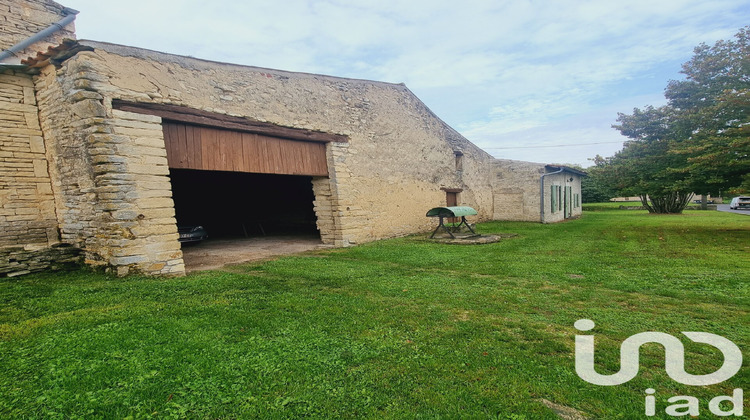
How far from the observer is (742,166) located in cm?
952

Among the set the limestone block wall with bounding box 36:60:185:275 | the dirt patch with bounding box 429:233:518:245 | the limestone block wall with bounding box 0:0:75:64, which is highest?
the limestone block wall with bounding box 0:0:75:64

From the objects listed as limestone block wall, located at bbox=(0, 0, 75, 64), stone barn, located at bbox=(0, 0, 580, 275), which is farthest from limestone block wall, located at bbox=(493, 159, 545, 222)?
limestone block wall, located at bbox=(0, 0, 75, 64)

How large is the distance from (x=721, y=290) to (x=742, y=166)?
749cm

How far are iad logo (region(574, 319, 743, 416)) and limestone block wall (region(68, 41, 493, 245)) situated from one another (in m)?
7.90

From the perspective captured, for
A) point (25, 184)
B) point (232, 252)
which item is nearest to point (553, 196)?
point (232, 252)

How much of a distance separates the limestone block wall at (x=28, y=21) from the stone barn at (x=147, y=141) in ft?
0.08

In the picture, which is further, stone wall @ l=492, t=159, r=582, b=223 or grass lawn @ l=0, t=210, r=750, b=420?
stone wall @ l=492, t=159, r=582, b=223

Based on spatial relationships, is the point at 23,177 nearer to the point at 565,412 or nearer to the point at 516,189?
the point at 565,412

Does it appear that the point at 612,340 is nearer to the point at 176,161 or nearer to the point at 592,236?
the point at 176,161

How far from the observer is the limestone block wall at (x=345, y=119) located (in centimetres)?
662

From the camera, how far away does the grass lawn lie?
94.7 inches

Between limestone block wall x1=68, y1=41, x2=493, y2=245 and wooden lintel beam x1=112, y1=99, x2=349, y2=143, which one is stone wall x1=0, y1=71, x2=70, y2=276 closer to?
limestone block wall x1=68, y1=41, x2=493, y2=245

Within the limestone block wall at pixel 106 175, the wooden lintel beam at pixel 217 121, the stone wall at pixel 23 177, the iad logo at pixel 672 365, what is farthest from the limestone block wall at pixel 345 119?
the iad logo at pixel 672 365

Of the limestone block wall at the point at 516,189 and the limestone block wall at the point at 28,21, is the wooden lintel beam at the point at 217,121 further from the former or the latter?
the limestone block wall at the point at 516,189
